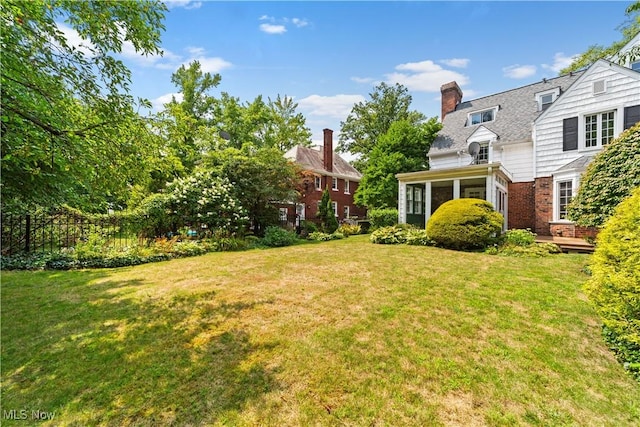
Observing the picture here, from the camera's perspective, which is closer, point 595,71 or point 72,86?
point 72,86

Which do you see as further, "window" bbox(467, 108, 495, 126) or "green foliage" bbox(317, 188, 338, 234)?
"green foliage" bbox(317, 188, 338, 234)

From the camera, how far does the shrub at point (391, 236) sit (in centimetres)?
1149

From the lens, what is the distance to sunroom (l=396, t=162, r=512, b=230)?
10948mm

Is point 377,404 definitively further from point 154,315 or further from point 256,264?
point 256,264

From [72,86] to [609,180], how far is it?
11.1 meters

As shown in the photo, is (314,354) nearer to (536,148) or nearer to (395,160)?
(536,148)

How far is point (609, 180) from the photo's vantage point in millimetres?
6406

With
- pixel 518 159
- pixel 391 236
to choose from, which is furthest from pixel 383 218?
pixel 518 159

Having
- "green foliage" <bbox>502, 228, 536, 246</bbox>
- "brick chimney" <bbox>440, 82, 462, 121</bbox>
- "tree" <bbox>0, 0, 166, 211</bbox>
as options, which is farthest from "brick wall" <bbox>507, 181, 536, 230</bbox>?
"tree" <bbox>0, 0, 166, 211</bbox>

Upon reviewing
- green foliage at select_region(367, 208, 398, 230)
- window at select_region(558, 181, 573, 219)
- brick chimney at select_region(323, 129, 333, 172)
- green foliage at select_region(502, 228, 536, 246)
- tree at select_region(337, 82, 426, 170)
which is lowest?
green foliage at select_region(502, 228, 536, 246)

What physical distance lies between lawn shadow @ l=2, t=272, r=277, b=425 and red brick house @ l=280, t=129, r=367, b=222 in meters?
15.6

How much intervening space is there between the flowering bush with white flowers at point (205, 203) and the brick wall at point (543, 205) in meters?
13.9

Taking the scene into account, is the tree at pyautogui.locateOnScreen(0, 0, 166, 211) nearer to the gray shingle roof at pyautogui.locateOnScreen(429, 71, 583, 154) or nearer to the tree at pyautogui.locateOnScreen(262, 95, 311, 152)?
the gray shingle roof at pyautogui.locateOnScreen(429, 71, 583, 154)

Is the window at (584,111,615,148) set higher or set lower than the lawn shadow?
higher
